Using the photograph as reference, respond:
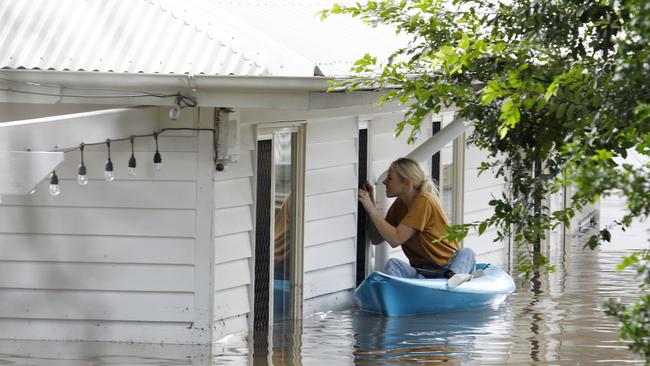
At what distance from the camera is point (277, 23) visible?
400 inches

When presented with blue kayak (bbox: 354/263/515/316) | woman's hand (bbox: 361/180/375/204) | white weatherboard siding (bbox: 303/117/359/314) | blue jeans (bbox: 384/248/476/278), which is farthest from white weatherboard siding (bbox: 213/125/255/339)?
woman's hand (bbox: 361/180/375/204)

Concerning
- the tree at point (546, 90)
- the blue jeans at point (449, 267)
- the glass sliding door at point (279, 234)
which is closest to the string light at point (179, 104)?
the glass sliding door at point (279, 234)

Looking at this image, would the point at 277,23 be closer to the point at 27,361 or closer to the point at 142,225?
the point at 142,225

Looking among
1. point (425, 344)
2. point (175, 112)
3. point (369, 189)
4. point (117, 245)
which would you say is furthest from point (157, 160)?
point (369, 189)

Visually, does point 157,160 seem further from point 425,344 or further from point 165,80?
point 425,344

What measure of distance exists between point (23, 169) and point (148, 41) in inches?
82.8

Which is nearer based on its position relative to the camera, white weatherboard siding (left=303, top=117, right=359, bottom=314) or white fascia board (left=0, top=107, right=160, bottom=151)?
white fascia board (left=0, top=107, right=160, bottom=151)

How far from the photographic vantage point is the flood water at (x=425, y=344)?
8.83m

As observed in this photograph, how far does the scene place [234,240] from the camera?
31.2ft

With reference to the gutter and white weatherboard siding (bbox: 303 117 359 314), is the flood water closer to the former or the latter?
white weatherboard siding (bbox: 303 117 359 314)

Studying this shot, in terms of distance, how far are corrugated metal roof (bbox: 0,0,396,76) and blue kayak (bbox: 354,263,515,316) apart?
214 cm

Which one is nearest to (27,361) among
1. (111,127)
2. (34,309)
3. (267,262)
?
(34,309)

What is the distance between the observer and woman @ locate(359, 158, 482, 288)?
11.0m

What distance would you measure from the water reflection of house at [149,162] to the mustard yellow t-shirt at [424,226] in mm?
1456
